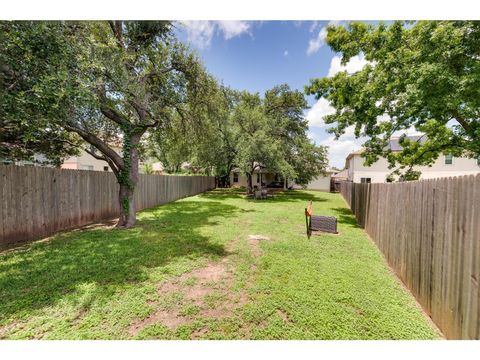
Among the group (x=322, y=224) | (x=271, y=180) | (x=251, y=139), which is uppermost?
(x=251, y=139)

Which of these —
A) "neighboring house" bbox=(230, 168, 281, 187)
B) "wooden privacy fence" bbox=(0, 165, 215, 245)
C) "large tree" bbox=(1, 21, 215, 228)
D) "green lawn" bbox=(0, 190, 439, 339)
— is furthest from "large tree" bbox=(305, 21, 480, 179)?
"neighboring house" bbox=(230, 168, 281, 187)

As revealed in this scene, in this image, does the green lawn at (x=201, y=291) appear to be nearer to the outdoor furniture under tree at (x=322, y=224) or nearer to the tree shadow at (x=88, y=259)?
the tree shadow at (x=88, y=259)

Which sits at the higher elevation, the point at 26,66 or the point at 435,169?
the point at 26,66

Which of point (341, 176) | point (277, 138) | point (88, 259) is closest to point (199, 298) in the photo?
point (88, 259)

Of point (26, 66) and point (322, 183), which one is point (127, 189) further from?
point (322, 183)

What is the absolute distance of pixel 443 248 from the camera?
2691 mm

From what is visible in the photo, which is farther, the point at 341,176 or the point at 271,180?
the point at 341,176

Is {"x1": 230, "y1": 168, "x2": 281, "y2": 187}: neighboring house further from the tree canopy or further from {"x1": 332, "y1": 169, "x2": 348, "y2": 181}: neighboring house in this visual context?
{"x1": 332, "y1": 169, "x2": 348, "y2": 181}: neighboring house

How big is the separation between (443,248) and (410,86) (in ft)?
21.3

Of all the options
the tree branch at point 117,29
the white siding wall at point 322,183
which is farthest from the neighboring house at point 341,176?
the tree branch at point 117,29

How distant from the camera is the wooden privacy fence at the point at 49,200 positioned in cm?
549

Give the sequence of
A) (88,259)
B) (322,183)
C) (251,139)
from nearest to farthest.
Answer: (88,259) < (251,139) < (322,183)

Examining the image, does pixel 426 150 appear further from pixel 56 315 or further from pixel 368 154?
pixel 56 315

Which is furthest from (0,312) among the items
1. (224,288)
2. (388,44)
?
(388,44)
